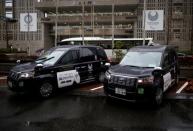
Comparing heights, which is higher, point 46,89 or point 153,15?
point 153,15

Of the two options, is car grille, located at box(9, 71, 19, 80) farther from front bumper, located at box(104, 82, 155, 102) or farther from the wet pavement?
front bumper, located at box(104, 82, 155, 102)

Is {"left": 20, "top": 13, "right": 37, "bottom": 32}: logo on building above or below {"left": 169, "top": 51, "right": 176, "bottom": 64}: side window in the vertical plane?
above

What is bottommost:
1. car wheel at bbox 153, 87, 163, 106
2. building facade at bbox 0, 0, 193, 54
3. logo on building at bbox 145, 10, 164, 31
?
car wheel at bbox 153, 87, 163, 106

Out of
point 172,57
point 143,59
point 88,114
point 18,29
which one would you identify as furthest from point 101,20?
point 88,114

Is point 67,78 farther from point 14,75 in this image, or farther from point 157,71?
point 157,71

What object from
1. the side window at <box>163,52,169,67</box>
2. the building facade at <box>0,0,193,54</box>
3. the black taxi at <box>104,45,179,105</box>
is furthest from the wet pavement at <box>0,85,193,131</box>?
the building facade at <box>0,0,193,54</box>

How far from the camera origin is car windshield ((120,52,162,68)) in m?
8.65

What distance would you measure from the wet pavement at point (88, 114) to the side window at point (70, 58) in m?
1.36

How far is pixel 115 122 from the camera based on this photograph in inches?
257

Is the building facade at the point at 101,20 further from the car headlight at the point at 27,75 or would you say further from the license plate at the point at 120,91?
the license plate at the point at 120,91

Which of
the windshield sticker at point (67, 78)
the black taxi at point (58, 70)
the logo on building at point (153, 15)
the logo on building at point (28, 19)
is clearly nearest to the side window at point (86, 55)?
the black taxi at point (58, 70)

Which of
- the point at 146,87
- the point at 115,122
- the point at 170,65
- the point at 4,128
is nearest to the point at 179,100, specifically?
the point at 170,65

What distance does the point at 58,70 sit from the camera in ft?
30.9

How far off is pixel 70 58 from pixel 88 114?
3382 mm
